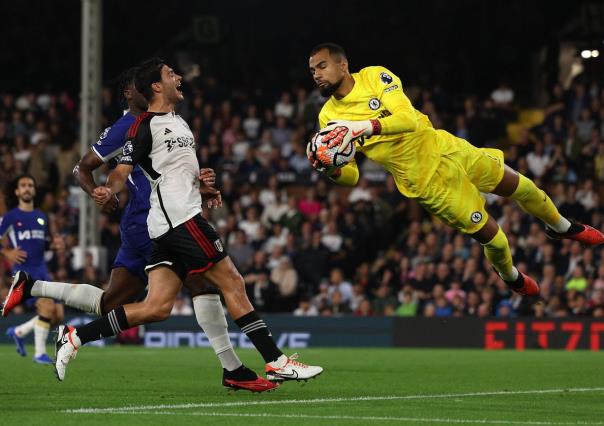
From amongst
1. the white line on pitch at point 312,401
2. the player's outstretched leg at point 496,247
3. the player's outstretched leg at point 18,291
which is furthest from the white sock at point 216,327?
the player's outstretched leg at point 496,247

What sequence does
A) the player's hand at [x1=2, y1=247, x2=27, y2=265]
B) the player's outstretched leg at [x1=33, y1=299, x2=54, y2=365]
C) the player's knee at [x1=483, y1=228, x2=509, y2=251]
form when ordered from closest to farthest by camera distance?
the player's knee at [x1=483, y1=228, x2=509, y2=251], the player's hand at [x1=2, y1=247, x2=27, y2=265], the player's outstretched leg at [x1=33, y1=299, x2=54, y2=365]

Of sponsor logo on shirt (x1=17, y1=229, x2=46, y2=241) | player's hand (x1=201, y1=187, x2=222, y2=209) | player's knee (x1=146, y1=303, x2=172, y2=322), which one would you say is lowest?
player's knee (x1=146, y1=303, x2=172, y2=322)

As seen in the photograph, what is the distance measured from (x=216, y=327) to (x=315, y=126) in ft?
48.8

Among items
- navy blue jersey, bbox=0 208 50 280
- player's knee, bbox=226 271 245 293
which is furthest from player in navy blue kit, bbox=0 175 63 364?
player's knee, bbox=226 271 245 293

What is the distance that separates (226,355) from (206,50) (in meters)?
21.4

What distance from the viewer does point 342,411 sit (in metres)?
9.05

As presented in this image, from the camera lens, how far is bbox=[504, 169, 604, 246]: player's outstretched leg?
39.1 ft

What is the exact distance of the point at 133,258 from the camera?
1156 cm

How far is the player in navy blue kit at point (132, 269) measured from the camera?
34.6 feet

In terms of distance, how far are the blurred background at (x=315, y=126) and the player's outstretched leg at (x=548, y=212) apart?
27.1 ft

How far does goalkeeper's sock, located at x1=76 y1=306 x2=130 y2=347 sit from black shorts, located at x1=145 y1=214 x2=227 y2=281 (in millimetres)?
404

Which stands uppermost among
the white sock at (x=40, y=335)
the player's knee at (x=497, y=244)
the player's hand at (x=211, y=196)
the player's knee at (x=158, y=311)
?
the player's hand at (x=211, y=196)

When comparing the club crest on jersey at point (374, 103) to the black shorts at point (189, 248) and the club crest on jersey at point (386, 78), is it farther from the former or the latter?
the black shorts at point (189, 248)

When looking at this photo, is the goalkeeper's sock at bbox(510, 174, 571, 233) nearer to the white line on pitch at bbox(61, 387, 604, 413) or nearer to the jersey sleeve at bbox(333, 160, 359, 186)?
the jersey sleeve at bbox(333, 160, 359, 186)
